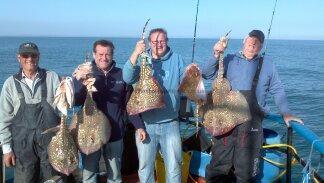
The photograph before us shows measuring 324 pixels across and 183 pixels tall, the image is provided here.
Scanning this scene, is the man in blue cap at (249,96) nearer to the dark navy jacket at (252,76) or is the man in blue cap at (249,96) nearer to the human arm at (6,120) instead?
the dark navy jacket at (252,76)

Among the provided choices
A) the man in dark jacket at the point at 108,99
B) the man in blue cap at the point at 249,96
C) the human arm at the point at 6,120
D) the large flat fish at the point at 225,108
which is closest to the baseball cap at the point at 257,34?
the man in blue cap at the point at 249,96

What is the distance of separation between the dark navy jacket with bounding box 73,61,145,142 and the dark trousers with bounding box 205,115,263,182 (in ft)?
3.66

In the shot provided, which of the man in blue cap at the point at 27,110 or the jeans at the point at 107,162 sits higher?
the man in blue cap at the point at 27,110

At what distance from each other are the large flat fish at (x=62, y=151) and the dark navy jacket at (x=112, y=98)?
495mm

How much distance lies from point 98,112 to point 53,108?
0.61 metres

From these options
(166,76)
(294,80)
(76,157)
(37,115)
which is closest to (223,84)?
(166,76)

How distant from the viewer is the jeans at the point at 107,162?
5.11 meters

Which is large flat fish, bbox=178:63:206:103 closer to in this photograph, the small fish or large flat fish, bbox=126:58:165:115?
large flat fish, bbox=126:58:165:115

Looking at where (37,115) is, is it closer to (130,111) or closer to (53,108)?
(53,108)

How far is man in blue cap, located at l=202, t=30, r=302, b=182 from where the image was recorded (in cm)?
509

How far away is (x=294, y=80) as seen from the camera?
33438 millimetres

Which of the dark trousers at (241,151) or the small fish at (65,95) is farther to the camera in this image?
the dark trousers at (241,151)

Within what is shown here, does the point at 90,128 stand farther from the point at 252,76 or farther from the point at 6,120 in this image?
the point at 252,76

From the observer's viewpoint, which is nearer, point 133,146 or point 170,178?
point 170,178
